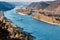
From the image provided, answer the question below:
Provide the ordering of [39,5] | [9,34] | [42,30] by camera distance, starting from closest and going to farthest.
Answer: [9,34] → [42,30] → [39,5]

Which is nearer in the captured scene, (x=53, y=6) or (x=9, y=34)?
(x=9, y=34)

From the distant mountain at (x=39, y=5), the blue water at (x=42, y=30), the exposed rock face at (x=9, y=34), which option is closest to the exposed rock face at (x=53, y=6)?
the distant mountain at (x=39, y=5)

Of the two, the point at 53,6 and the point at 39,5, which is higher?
the point at 39,5

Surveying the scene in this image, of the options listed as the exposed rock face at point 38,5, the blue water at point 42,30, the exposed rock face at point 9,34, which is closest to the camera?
the exposed rock face at point 9,34

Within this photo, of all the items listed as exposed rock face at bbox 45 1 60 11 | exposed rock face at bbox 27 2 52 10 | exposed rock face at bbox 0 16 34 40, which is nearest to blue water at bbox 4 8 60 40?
exposed rock face at bbox 0 16 34 40

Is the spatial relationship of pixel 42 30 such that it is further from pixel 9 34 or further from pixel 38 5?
pixel 38 5

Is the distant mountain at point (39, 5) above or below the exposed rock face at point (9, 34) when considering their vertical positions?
below

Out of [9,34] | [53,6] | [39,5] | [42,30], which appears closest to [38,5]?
[39,5]

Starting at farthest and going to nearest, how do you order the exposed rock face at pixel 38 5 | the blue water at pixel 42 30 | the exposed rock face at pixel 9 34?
the exposed rock face at pixel 38 5 → the blue water at pixel 42 30 → the exposed rock face at pixel 9 34

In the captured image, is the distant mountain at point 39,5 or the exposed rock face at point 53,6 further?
the distant mountain at point 39,5

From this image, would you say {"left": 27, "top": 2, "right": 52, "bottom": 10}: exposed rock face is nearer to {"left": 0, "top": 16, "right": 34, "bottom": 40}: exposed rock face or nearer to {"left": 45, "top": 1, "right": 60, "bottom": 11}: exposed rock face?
{"left": 45, "top": 1, "right": 60, "bottom": 11}: exposed rock face

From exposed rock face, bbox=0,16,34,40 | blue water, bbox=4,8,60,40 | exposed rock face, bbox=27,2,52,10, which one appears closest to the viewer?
exposed rock face, bbox=0,16,34,40

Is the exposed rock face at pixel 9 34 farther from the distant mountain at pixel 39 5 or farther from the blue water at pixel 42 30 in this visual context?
the distant mountain at pixel 39 5
